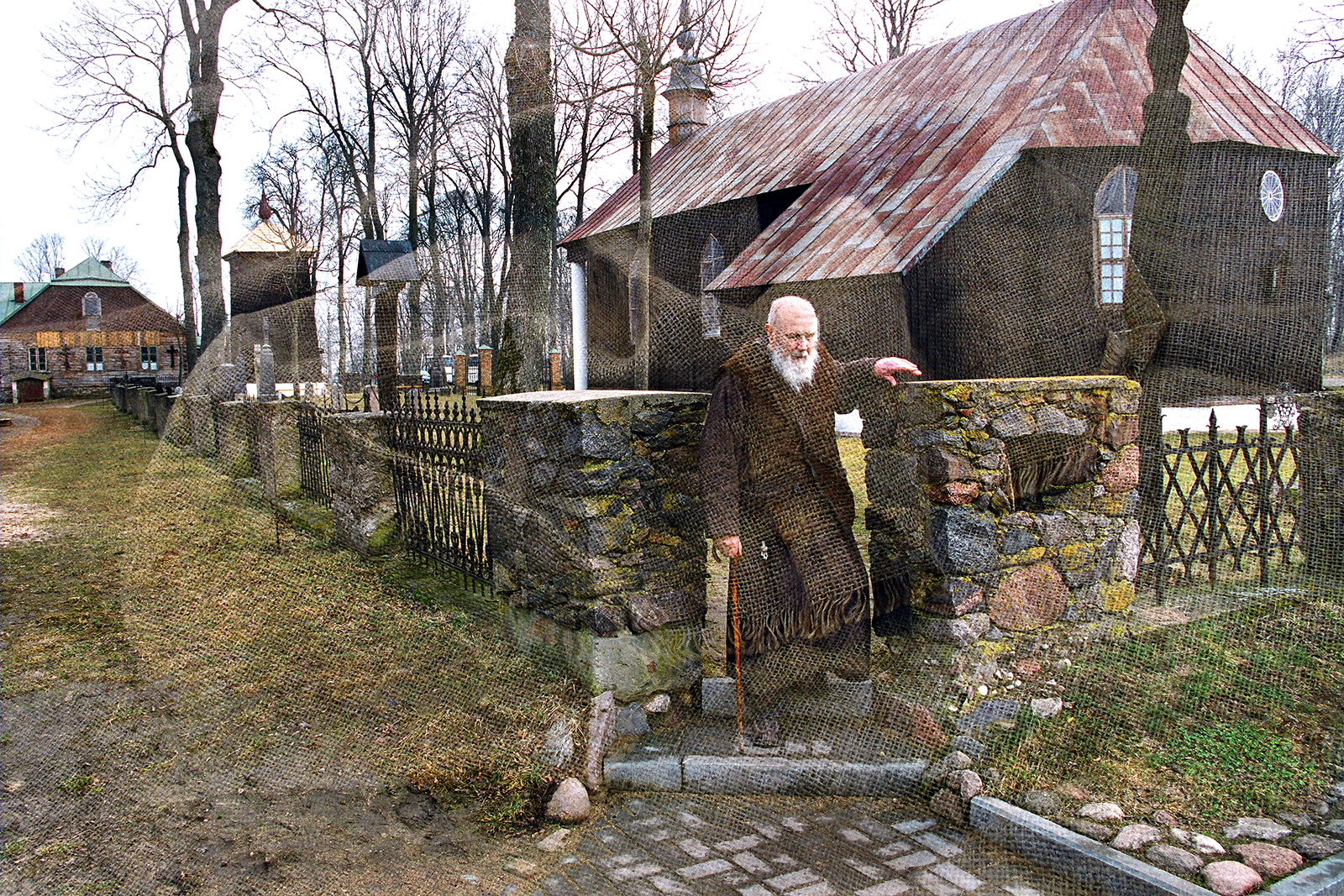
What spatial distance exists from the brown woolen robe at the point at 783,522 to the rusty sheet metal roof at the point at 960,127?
16.0ft

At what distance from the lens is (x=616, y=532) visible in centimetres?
444

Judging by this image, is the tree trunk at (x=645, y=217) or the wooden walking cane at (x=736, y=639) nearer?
the wooden walking cane at (x=736, y=639)

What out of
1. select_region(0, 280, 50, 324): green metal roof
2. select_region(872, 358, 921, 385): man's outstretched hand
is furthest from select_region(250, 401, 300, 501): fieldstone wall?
select_region(0, 280, 50, 324): green metal roof

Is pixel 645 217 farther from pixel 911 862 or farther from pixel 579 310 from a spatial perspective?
pixel 579 310

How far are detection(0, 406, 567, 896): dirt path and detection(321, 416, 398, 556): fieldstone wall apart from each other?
2020 mm

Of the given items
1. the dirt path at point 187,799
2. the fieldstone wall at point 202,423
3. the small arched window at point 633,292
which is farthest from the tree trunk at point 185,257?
the dirt path at point 187,799

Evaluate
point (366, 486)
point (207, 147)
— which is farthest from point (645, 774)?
point (207, 147)

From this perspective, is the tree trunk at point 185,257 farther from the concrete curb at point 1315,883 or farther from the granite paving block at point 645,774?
the concrete curb at point 1315,883

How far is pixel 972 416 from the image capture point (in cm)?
431

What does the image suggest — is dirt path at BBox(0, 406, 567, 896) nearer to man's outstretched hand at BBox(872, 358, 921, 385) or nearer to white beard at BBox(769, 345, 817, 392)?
white beard at BBox(769, 345, 817, 392)

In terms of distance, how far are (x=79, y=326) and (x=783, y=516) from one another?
46.4 metres

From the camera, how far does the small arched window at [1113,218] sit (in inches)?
358

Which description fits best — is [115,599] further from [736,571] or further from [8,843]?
[736,571]

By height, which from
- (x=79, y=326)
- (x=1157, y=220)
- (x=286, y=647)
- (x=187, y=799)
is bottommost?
(x=187, y=799)
